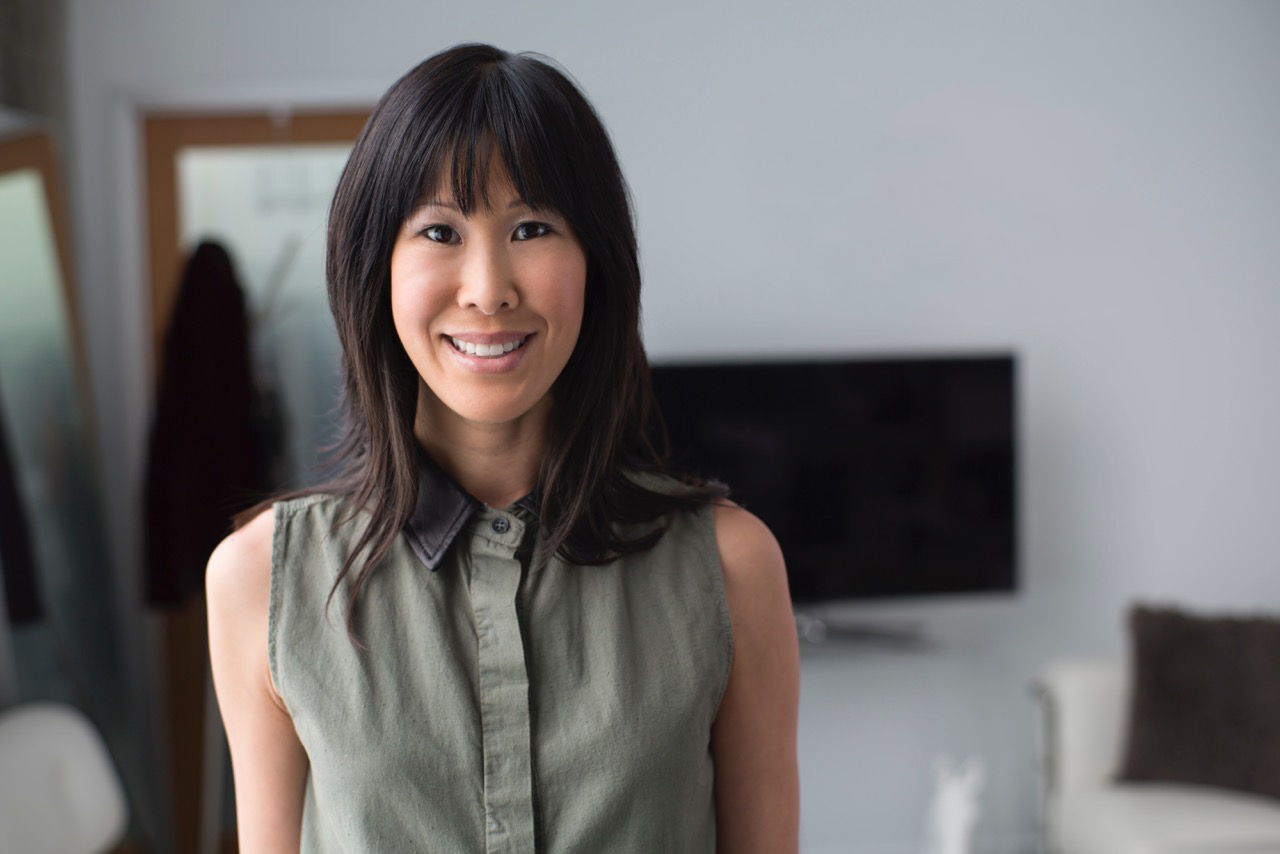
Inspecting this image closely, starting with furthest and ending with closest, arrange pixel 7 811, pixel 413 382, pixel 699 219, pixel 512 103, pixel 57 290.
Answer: pixel 699 219 → pixel 57 290 → pixel 7 811 → pixel 413 382 → pixel 512 103

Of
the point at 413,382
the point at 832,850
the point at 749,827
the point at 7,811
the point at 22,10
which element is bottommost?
the point at 832,850

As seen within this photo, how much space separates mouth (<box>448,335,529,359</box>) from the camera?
2.45ft

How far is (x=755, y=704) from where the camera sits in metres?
0.85

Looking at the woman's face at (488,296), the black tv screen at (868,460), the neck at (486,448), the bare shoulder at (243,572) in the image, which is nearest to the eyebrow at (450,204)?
the woman's face at (488,296)

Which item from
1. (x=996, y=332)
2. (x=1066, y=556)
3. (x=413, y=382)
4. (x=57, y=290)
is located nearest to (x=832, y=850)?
(x=1066, y=556)

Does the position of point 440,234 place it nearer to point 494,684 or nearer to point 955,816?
point 494,684

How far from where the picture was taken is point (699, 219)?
3.06 meters

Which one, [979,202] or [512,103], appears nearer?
[512,103]

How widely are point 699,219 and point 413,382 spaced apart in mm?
2308

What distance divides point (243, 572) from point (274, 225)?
95.5 inches

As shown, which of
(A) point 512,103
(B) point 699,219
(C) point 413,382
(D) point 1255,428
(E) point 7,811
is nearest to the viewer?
(A) point 512,103

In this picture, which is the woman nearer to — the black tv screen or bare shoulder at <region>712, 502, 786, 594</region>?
bare shoulder at <region>712, 502, 786, 594</region>

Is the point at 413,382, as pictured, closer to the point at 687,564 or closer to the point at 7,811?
the point at 687,564

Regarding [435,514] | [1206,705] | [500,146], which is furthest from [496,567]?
[1206,705]
